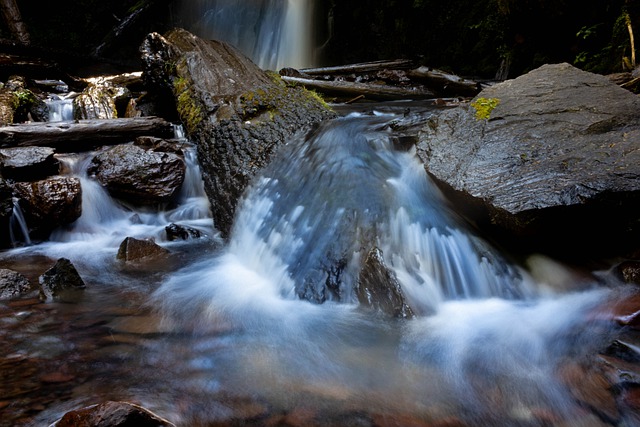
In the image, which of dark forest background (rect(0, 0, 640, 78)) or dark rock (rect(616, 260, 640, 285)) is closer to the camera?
dark rock (rect(616, 260, 640, 285))

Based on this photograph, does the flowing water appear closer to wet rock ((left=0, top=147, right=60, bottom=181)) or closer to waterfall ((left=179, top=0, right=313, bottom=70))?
wet rock ((left=0, top=147, right=60, bottom=181))

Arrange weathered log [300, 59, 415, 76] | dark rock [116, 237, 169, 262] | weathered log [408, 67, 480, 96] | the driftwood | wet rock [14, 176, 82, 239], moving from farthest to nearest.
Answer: weathered log [300, 59, 415, 76] → the driftwood → weathered log [408, 67, 480, 96] → wet rock [14, 176, 82, 239] → dark rock [116, 237, 169, 262]

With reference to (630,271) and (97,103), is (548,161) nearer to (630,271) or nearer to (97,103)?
(630,271)

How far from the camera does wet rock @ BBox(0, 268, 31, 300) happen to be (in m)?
3.08

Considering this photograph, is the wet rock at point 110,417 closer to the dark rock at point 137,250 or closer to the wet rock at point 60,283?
the wet rock at point 60,283

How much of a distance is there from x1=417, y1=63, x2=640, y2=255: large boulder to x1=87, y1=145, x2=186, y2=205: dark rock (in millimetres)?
3494

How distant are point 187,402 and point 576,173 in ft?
10.6

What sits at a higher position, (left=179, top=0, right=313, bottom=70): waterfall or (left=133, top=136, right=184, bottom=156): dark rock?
(left=179, top=0, right=313, bottom=70): waterfall

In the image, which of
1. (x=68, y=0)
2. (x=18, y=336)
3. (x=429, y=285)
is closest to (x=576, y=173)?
(x=429, y=285)

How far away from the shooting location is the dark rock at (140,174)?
5305 millimetres

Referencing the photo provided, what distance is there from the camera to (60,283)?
3.23m

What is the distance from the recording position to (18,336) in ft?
8.18

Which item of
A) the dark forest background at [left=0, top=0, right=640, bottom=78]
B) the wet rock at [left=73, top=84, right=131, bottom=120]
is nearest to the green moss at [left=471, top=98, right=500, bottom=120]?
the dark forest background at [left=0, top=0, right=640, bottom=78]

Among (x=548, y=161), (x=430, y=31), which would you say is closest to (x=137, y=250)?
(x=548, y=161)
